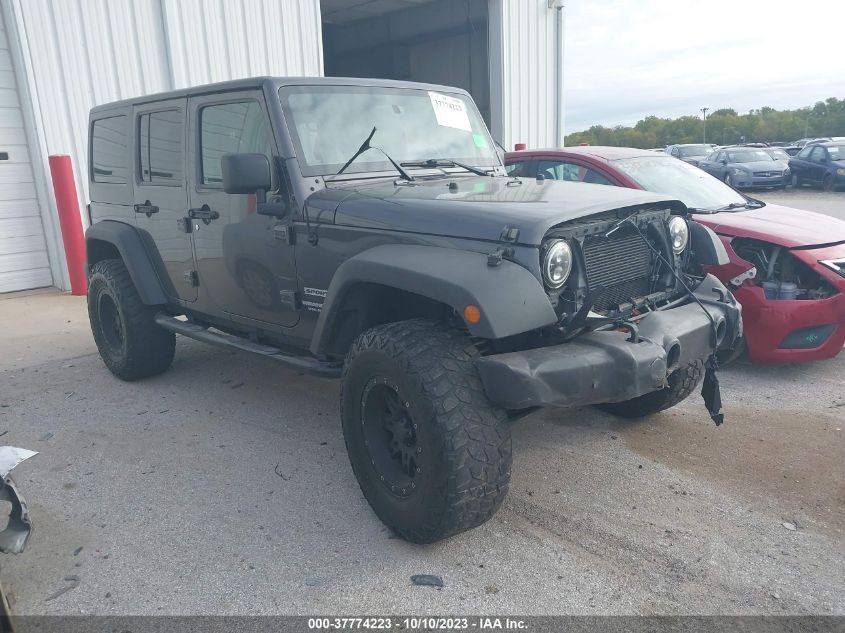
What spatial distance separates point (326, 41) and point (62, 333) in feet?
42.7

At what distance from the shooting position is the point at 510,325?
2.70 meters

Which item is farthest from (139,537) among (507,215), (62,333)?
(62,333)

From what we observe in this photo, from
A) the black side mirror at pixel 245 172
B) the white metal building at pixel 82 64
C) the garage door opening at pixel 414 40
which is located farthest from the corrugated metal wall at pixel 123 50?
the black side mirror at pixel 245 172

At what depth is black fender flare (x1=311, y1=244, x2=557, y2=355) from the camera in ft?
8.84

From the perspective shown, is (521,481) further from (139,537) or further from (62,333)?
(62,333)

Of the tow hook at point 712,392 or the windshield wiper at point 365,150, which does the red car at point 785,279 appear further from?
the windshield wiper at point 365,150

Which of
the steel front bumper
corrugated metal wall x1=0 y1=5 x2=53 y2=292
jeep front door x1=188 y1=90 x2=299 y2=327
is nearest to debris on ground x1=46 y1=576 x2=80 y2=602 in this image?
jeep front door x1=188 y1=90 x2=299 y2=327

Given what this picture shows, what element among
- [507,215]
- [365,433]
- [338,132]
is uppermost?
[338,132]

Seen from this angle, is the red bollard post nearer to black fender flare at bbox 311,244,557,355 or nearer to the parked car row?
black fender flare at bbox 311,244,557,355

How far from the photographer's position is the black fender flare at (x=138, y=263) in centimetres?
486

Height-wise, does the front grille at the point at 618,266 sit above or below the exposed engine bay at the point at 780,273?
above

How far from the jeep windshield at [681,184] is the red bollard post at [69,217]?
20.1 ft

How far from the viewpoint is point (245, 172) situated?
3.46m

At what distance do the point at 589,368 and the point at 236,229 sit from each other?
2207 mm
